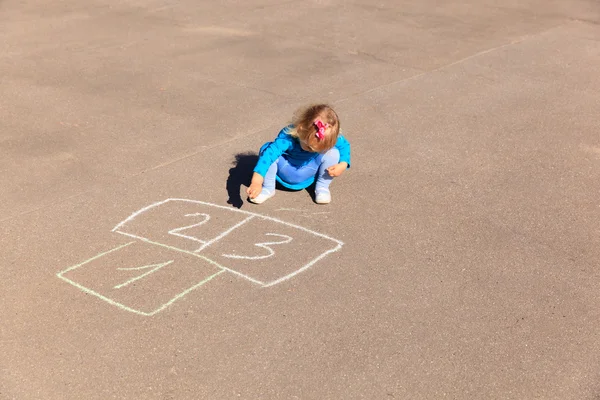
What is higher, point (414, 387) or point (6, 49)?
point (6, 49)

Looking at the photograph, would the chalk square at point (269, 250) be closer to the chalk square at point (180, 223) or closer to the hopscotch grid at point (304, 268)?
the hopscotch grid at point (304, 268)

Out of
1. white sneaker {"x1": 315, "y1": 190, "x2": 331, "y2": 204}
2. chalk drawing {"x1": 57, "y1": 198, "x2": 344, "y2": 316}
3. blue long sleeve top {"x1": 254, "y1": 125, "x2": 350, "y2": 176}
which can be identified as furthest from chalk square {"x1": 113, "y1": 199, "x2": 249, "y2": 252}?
white sneaker {"x1": 315, "y1": 190, "x2": 331, "y2": 204}

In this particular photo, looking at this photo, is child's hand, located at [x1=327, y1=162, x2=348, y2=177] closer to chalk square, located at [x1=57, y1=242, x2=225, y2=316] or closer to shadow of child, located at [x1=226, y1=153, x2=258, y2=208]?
shadow of child, located at [x1=226, y1=153, x2=258, y2=208]

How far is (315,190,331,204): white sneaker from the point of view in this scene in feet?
16.5

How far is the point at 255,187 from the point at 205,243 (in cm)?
54

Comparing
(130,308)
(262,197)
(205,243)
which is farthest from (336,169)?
(130,308)

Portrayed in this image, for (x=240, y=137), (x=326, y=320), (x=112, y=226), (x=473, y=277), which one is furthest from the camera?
(x=240, y=137)

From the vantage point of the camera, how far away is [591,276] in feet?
14.1

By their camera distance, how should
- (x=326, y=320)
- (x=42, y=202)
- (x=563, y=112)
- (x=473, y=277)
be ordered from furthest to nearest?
(x=563, y=112) → (x=42, y=202) → (x=473, y=277) → (x=326, y=320)

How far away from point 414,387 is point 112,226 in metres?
2.31

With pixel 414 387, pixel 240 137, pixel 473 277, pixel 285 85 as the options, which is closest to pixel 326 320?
pixel 414 387

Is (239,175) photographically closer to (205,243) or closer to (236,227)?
(236,227)

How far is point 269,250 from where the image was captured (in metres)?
4.43

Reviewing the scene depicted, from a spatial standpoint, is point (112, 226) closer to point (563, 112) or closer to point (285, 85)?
point (285, 85)
